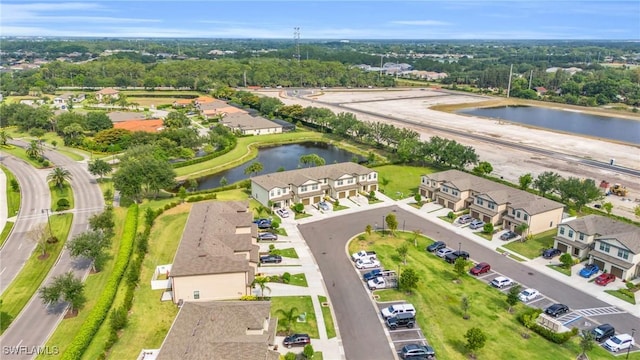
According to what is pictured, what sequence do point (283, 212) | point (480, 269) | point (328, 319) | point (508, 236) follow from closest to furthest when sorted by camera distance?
point (328, 319), point (480, 269), point (508, 236), point (283, 212)

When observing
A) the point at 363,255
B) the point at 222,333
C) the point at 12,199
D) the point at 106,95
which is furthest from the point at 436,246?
the point at 106,95

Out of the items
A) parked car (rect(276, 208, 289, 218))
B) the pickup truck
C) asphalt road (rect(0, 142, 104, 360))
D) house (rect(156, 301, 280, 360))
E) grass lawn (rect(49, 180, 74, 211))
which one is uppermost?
house (rect(156, 301, 280, 360))

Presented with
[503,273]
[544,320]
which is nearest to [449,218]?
[503,273]

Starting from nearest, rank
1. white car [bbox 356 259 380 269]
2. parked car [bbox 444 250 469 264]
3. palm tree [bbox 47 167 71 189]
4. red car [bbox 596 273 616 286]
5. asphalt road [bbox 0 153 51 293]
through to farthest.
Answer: red car [bbox 596 273 616 286] < white car [bbox 356 259 380 269] < asphalt road [bbox 0 153 51 293] < parked car [bbox 444 250 469 264] < palm tree [bbox 47 167 71 189]

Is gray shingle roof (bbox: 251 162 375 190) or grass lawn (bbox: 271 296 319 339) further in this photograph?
gray shingle roof (bbox: 251 162 375 190)

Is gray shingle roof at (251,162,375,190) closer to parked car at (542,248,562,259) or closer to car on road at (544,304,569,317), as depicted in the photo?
parked car at (542,248,562,259)

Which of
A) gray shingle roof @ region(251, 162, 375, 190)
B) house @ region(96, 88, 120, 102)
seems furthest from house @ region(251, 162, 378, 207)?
house @ region(96, 88, 120, 102)

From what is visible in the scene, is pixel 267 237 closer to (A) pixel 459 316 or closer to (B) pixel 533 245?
(A) pixel 459 316
